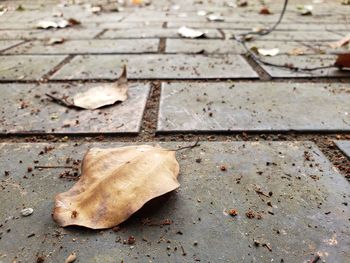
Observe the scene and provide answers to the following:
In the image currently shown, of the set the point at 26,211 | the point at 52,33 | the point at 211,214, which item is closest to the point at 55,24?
the point at 52,33

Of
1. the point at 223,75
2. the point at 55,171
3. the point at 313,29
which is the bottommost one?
the point at 313,29

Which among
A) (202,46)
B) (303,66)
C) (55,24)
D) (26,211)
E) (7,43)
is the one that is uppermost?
(26,211)

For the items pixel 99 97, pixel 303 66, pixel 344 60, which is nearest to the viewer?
pixel 99 97

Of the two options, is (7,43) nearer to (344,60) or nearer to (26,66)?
(26,66)

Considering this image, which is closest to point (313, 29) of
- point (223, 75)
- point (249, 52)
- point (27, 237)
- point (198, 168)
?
point (249, 52)

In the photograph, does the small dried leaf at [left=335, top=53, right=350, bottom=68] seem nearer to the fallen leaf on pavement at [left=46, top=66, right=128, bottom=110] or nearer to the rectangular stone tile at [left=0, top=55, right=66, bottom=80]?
the fallen leaf on pavement at [left=46, top=66, right=128, bottom=110]

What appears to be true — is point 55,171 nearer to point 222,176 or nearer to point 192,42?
point 222,176

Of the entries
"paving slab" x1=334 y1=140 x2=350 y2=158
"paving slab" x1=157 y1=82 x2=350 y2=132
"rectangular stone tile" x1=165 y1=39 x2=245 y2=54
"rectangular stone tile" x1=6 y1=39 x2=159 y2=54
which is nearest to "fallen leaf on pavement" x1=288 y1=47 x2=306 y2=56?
"rectangular stone tile" x1=165 y1=39 x2=245 y2=54
